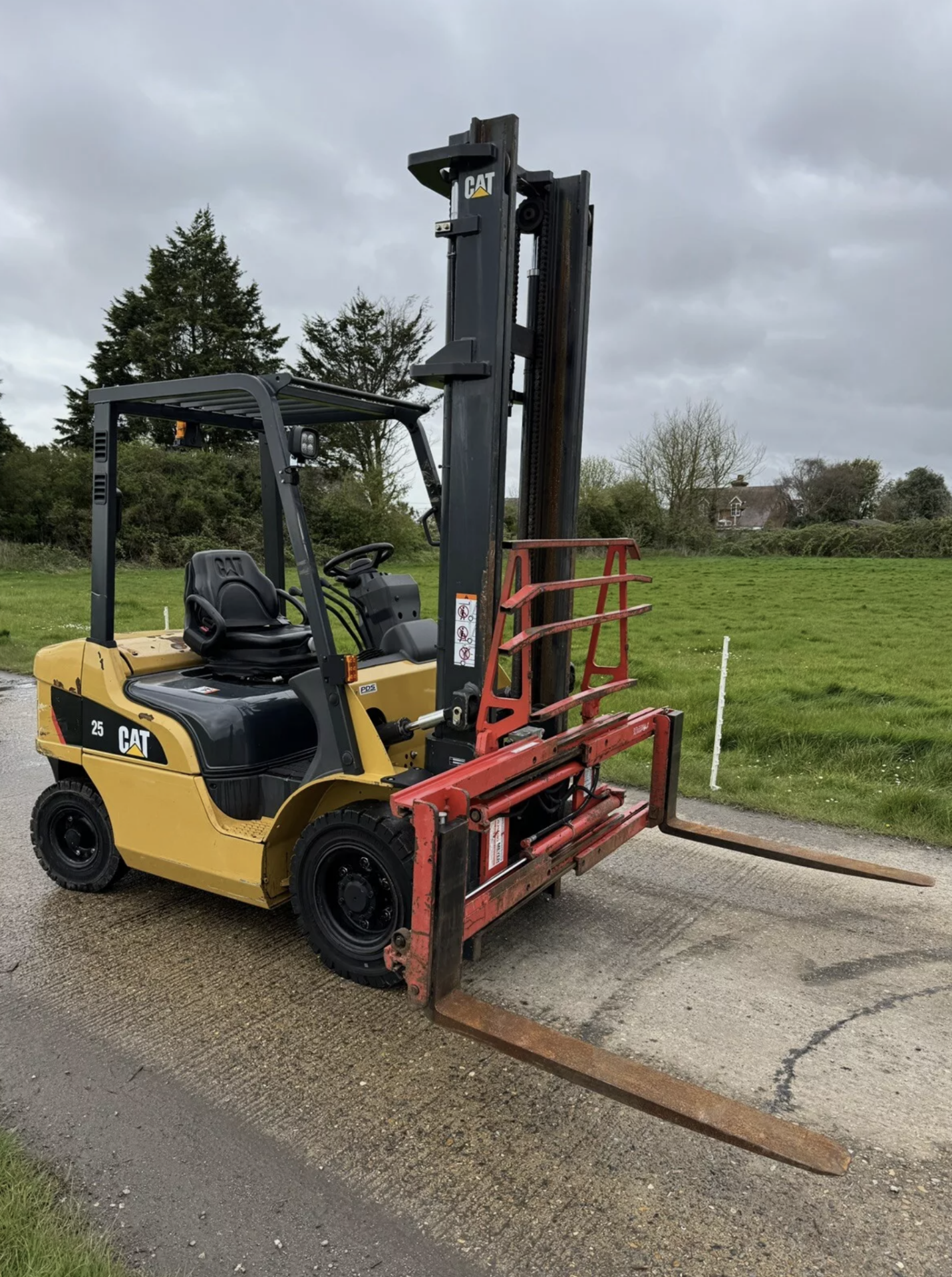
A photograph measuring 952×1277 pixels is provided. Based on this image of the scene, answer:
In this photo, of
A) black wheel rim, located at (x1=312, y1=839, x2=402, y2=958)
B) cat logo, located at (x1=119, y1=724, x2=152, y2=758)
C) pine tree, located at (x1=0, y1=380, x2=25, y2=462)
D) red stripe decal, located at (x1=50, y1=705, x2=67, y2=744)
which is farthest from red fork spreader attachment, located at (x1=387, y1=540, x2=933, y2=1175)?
pine tree, located at (x1=0, y1=380, x2=25, y2=462)

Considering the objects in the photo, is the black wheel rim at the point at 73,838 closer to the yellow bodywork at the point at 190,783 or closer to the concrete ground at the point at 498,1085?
the concrete ground at the point at 498,1085

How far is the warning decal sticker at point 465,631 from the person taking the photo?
406cm

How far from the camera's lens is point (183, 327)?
3462 centimetres

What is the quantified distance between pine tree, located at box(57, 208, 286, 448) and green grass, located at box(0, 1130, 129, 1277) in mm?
33076

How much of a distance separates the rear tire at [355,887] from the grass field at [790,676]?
369cm

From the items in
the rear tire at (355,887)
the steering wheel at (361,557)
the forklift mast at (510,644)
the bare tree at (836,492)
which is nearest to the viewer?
the forklift mast at (510,644)

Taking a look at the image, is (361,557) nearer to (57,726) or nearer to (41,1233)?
(57,726)

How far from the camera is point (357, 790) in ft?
13.7

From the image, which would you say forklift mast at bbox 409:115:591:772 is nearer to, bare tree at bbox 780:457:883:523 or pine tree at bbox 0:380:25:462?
pine tree at bbox 0:380:25:462

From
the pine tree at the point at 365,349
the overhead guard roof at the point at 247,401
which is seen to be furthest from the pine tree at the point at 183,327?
the overhead guard roof at the point at 247,401

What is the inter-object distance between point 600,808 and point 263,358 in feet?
116

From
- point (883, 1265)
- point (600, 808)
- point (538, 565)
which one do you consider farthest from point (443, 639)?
point (883, 1265)

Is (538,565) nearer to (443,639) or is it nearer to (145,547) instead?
(443,639)

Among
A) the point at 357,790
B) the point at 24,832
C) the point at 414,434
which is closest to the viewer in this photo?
the point at 357,790
